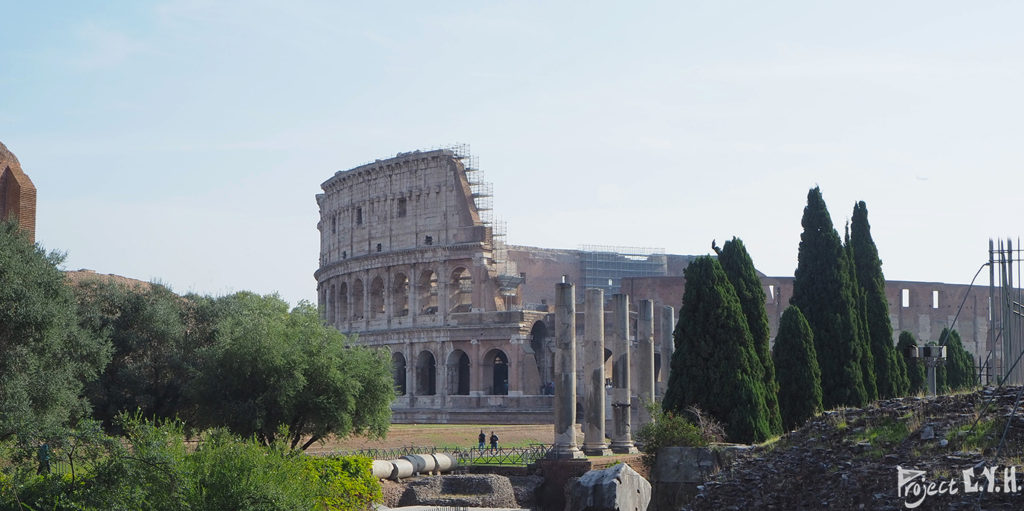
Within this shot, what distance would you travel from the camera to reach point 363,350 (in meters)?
27.2

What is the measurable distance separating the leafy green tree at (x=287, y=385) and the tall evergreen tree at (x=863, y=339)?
10.7 metres

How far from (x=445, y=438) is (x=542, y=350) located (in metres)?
16.5

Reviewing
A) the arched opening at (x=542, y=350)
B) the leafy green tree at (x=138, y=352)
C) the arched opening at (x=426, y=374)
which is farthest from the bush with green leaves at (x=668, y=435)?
the arched opening at (x=426, y=374)

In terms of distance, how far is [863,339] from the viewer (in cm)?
2672

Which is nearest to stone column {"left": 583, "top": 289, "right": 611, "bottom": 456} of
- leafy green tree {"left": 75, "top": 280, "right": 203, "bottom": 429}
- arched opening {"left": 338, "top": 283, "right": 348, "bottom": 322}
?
leafy green tree {"left": 75, "top": 280, "right": 203, "bottom": 429}

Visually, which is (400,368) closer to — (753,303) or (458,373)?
(458,373)

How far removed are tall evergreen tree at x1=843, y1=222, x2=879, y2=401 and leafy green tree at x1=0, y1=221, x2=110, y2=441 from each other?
A: 16410 mm

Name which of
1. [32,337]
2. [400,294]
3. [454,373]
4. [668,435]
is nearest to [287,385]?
[32,337]

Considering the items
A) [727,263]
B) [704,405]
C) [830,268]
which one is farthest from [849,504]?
[830,268]

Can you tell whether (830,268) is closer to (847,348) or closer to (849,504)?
(847,348)

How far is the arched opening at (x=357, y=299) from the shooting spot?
60938mm

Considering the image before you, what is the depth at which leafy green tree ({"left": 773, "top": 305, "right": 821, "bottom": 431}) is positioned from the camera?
951 inches

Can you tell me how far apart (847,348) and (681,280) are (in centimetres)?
2714

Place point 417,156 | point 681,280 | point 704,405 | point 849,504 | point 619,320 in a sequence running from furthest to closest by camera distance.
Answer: point 417,156 → point 681,280 → point 619,320 → point 704,405 → point 849,504
